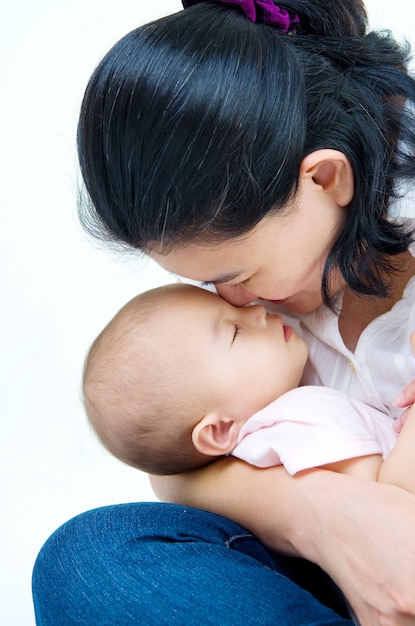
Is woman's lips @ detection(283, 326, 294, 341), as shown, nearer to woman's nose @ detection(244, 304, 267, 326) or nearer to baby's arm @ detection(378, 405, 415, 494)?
woman's nose @ detection(244, 304, 267, 326)

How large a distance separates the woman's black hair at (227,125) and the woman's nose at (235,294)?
0.59ft

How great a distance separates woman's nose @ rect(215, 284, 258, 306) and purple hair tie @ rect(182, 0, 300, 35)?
35 cm

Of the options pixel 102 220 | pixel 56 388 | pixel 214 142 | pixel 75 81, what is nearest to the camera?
pixel 214 142

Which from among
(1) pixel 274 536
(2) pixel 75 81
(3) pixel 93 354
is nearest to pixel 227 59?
(3) pixel 93 354

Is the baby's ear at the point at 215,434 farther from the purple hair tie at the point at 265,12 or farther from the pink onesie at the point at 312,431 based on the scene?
the purple hair tie at the point at 265,12

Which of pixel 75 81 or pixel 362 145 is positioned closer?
pixel 362 145

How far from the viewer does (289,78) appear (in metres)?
1.05

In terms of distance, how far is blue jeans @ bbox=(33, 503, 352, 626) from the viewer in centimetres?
107

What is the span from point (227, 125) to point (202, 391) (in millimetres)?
378

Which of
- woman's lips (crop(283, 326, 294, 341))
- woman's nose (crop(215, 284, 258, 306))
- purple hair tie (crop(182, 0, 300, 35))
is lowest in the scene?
woman's lips (crop(283, 326, 294, 341))

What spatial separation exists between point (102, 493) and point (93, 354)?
2.31 ft

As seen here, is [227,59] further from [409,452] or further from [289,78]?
[409,452]

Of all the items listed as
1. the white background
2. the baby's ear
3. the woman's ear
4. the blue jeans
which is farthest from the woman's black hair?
the white background

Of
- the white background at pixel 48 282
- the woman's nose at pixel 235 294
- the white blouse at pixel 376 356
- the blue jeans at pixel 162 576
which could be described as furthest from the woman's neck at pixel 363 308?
the white background at pixel 48 282
